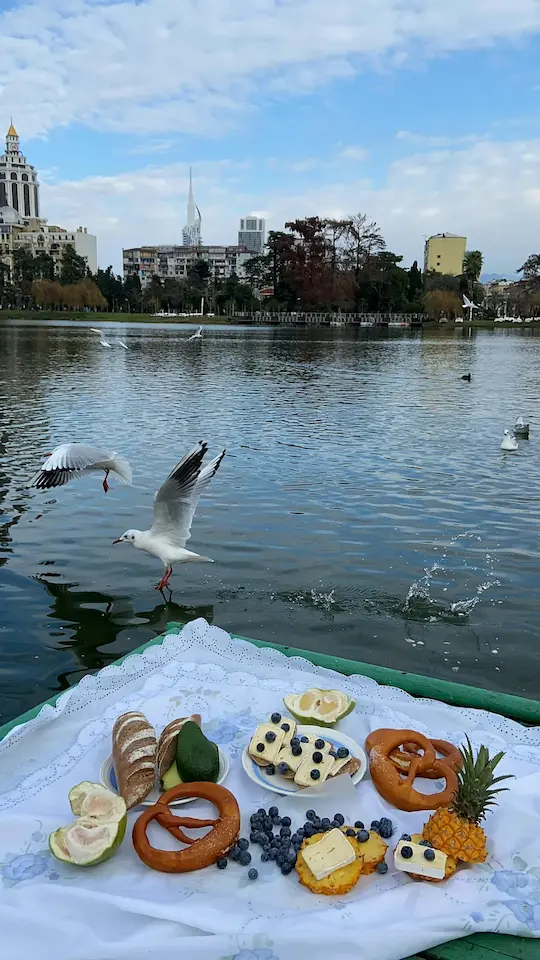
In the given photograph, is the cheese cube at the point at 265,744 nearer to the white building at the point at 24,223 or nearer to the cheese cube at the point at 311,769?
the cheese cube at the point at 311,769

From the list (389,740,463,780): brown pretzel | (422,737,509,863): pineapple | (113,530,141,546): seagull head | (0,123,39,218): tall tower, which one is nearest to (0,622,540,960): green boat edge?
(389,740,463,780): brown pretzel

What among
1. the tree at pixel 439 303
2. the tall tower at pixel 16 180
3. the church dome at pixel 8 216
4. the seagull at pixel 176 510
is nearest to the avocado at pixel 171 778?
the seagull at pixel 176 510

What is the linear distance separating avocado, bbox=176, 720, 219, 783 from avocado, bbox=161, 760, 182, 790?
20mm

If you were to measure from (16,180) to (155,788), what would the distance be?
202 meters

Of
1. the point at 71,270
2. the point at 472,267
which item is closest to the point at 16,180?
the point at 71,270

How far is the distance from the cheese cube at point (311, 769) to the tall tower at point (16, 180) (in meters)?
198

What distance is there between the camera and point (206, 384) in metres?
24.2

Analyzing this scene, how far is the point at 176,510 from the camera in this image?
6223 mm

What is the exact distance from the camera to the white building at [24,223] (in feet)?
466

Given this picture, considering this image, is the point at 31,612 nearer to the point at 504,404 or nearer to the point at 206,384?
the point at 504,404

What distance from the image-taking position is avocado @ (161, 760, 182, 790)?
2764mm

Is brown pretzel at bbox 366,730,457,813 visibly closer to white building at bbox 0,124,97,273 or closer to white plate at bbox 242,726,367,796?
white plate at bbox 242,726,367,796

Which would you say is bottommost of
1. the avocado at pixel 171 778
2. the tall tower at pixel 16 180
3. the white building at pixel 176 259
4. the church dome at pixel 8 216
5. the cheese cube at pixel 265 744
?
the avocado at pixel 171 778

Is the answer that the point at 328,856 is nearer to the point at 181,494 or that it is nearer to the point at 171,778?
the point at 171,778
